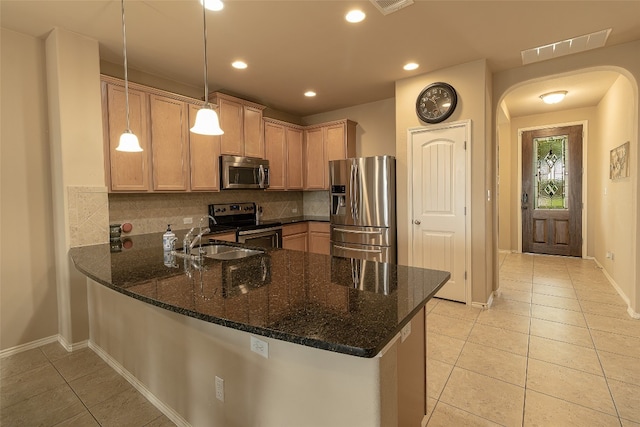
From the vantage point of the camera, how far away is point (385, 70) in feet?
11.6

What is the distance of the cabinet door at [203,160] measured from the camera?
3611 millimetres

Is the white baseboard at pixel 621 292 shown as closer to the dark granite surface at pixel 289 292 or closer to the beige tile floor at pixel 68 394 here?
the dark granite surface at pixel 289 292

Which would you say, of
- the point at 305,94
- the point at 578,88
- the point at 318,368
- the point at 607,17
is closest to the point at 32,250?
the point at 318,368

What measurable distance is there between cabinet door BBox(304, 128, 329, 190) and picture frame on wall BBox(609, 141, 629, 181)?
3.64 meters

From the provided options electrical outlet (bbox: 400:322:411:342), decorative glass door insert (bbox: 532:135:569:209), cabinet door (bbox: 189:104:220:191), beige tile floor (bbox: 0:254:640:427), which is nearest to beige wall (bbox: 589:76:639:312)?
decorative glass door insert (bbox: 532:135:569:209)

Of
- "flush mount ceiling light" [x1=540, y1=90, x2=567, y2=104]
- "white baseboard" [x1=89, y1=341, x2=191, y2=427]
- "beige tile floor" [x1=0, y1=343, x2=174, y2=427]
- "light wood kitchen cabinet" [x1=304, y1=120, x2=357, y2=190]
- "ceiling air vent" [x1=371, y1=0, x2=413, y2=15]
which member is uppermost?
"flush mount ceiling light" [x1=540, y1=90, x2=567, y2=104]

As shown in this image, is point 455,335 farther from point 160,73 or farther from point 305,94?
point 160,73

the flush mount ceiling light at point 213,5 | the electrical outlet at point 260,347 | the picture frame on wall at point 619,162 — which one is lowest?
the electrical outlet at point 260,347

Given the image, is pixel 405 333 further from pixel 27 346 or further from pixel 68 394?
pixel 27 346

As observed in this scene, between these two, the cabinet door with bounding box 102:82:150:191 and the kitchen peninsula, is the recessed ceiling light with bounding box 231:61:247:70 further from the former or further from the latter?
the kitchen peninsula

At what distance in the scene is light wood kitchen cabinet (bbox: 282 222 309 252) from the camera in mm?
4477

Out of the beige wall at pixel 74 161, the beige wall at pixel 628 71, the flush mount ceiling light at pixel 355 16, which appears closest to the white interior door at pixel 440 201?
the beige wall at pixel 628 71

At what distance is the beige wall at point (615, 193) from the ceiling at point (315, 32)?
1.22 metres

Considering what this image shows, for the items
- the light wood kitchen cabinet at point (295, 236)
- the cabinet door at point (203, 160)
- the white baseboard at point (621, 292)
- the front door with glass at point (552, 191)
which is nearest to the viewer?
the white baseboard at point (621, 292)
